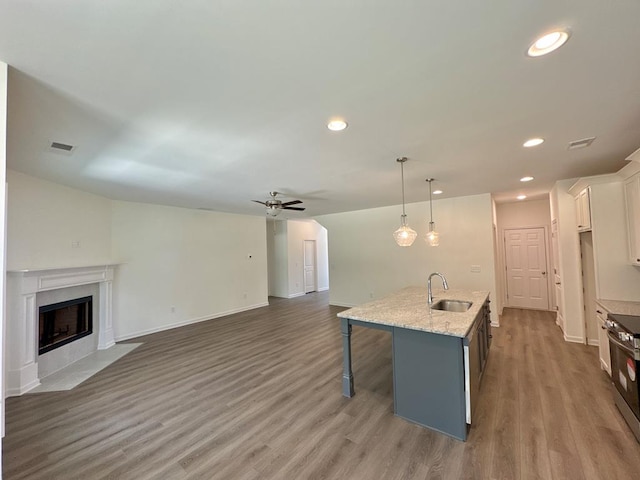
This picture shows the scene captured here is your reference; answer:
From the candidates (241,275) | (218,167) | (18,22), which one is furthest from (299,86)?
(241,275)

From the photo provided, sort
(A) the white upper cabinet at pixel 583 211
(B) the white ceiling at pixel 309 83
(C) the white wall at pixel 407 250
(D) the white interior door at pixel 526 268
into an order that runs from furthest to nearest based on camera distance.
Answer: (D) the white interior door at pixel 526 268 < (C) the white wall at pixel 407 250 < (A) the white upper cabinet at pixel 583 211 < (B) the white ceiling at pixel 309 83

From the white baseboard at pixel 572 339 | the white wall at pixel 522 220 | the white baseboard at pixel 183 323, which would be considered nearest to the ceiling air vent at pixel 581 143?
the white baseboard at pixel 572 339

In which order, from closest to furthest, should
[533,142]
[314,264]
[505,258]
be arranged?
[533,142]
[505,258]
[314,264]

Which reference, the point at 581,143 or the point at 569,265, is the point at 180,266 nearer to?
the point at 581,143

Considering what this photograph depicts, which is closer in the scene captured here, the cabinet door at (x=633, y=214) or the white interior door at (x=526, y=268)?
the cabinet door at (x=633, y=214)

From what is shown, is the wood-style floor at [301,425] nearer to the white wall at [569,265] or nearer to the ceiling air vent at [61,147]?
the white wall at [569,265]

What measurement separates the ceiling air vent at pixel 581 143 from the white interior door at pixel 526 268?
4.49 metres

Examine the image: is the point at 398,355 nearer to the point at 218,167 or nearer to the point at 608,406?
the point at 608,406

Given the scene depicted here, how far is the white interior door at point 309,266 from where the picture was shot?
32.8 feet

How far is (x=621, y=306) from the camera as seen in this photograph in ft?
9.80

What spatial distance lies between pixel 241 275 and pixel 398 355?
548cm

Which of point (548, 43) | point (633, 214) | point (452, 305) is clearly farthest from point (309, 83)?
point (633, 214)

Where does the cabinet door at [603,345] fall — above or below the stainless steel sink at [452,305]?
below

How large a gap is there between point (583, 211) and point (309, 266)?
25.6 feet
